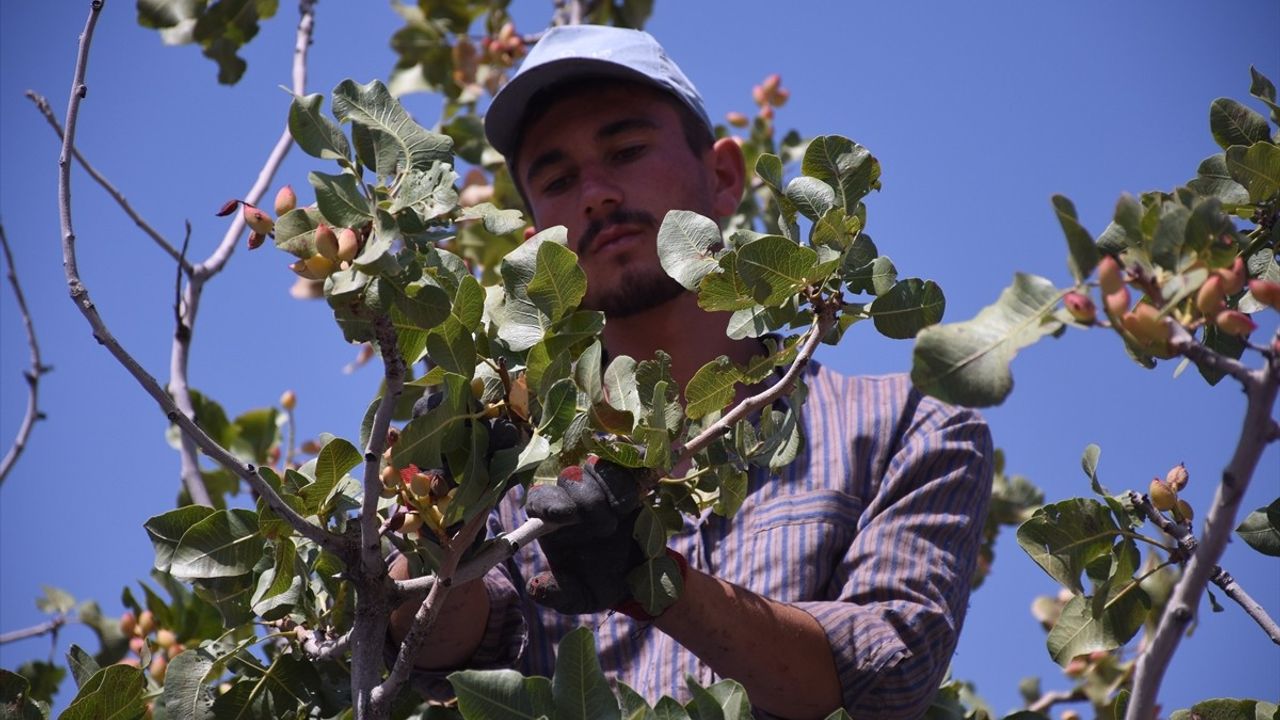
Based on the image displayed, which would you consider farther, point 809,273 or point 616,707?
point 809,273

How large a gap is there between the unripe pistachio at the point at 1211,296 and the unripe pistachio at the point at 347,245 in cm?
82

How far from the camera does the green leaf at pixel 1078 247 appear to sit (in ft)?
4.11

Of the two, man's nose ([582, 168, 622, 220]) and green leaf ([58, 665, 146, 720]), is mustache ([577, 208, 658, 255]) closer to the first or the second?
man's nose ([582, 168, 622, 220])

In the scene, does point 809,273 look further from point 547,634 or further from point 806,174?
point 547,634

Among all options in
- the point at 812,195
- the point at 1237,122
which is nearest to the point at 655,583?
the point at 812,195

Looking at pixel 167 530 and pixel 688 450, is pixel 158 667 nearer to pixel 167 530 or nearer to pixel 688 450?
pixel 167 530

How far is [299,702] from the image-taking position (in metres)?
1.88

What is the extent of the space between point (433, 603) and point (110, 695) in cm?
51

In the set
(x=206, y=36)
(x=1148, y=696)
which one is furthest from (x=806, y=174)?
(x=206, y=36)

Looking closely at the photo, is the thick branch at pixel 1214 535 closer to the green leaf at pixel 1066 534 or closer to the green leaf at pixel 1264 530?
the green leaf at pixel 1066 534

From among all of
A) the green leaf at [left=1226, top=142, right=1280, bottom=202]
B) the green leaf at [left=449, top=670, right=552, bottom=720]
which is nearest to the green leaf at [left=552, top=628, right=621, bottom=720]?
the green leaf at [left=449, top=670, right=552, bottom=720]

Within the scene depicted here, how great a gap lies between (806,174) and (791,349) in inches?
8.4

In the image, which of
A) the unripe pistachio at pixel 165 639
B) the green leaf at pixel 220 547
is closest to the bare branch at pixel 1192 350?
the green leaf at pixel 220 547

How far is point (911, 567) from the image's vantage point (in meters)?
2.21
